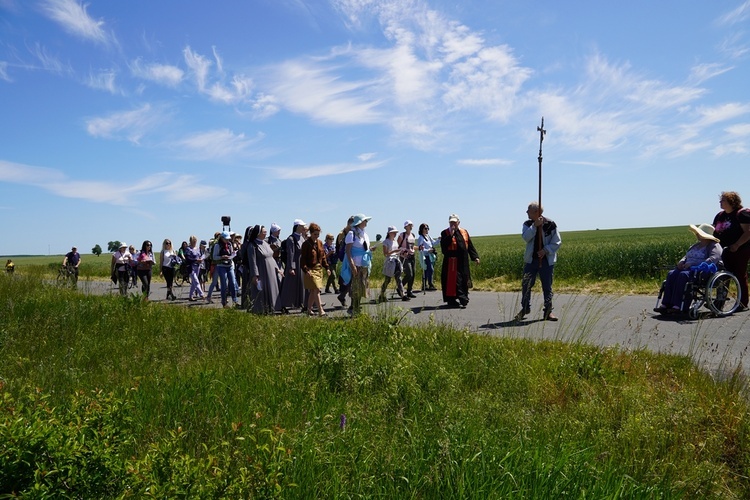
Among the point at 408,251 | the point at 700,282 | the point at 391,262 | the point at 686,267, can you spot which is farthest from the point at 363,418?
the point at 408,251

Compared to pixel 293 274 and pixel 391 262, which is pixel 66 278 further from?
pixel 391 262

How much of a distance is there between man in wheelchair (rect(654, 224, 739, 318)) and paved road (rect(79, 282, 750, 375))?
0.29 metres

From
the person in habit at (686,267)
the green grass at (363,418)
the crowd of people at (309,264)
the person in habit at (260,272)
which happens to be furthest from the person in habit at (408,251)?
the green grass at (363,418)

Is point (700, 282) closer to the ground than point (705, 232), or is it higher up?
closer to the ground

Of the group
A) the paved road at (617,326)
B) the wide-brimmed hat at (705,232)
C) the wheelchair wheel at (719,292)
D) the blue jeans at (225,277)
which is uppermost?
the wide-brimmed hat at (705,232)

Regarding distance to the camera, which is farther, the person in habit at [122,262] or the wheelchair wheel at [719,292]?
the person in habit at [122,262]

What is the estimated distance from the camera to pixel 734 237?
10648mm

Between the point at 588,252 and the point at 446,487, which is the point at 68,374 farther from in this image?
the point at 588,252

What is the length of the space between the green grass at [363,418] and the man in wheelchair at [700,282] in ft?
14.7

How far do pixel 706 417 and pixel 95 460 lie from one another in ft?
14.2

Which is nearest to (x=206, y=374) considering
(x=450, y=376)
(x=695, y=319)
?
(x=450, y=376)

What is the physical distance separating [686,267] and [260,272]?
8.46 metres

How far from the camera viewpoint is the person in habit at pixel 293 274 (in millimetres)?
12758

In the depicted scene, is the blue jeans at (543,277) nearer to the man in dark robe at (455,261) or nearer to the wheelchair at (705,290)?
the wheelchair at (705,290)
